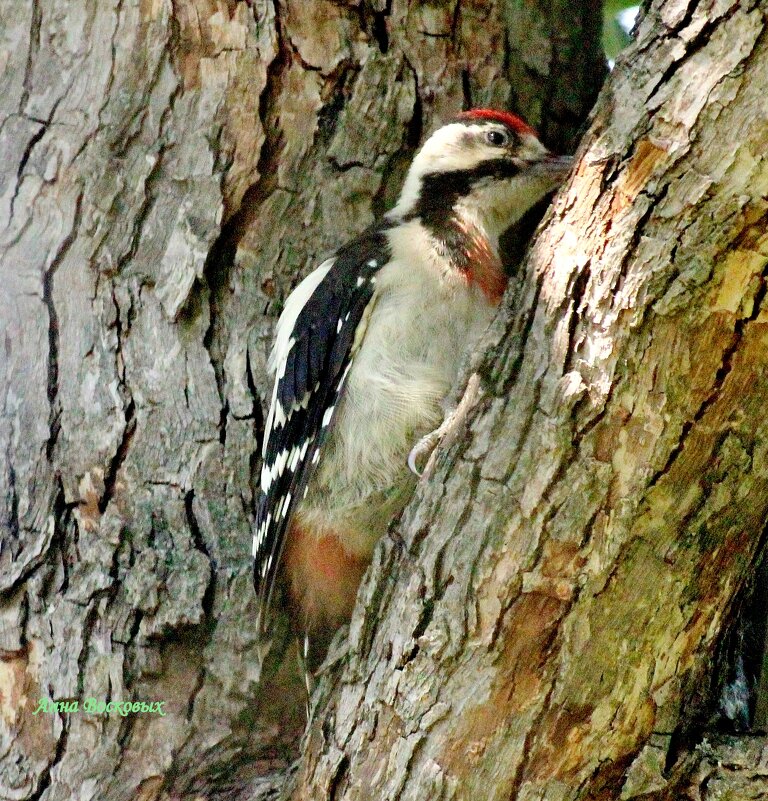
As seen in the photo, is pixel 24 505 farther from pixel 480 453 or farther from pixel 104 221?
pixel 480 453

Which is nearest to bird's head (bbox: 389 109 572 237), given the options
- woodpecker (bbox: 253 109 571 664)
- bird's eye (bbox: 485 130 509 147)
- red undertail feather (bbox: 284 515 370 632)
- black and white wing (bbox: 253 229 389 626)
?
bird's eye (bbox: 485 130 509 147)

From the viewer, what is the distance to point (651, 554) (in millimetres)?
2123

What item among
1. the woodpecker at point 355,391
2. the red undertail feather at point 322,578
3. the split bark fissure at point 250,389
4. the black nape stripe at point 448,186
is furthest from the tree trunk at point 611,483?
the black nape stripe at point 448,186

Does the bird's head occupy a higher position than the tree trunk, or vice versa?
the bird's head

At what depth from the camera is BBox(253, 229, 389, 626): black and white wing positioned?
9.77 ft

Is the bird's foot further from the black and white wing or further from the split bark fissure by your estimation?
the black and white wing

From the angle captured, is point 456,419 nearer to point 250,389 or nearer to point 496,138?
point 250,389

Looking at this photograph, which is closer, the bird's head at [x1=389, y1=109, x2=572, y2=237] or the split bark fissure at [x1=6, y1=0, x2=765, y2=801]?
the split bark fissure at [x1=6, y1=0, x2=765, y2=801]

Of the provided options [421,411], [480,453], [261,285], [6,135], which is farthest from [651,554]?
[6,135]

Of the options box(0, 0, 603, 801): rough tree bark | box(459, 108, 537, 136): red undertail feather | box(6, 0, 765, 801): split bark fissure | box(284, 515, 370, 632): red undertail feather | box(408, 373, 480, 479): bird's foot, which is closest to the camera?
box(6, 0, 765, 801): split bark fissure

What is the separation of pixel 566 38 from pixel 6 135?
1901 mm

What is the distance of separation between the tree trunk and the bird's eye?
110 cm

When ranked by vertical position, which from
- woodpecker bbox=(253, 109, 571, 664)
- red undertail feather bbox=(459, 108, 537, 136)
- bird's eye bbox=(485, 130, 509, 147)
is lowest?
woodpecker bbox=(253, 109, 571, 664)

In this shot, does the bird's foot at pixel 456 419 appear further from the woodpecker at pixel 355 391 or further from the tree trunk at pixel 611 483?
the woodpecker at pixel 355 391
